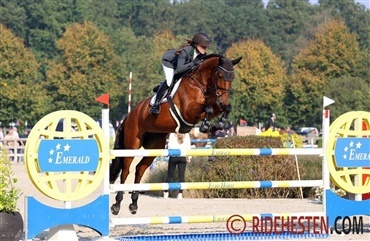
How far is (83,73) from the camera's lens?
6141 centimetres

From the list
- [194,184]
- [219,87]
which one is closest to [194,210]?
[219,87]

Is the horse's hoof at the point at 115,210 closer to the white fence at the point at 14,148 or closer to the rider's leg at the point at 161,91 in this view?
the rider's leg at the point at 161,91

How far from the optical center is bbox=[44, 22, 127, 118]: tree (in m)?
59.3

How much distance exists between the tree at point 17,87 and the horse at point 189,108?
4214 centimetres

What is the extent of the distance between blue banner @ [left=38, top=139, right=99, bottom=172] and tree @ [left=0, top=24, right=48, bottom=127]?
44285 millimetres

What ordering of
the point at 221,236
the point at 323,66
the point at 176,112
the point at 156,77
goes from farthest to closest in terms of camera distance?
the point at 323,66
the point at 156,77
the point at 176,112
the point at 221,236

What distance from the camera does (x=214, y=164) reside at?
16328 mm

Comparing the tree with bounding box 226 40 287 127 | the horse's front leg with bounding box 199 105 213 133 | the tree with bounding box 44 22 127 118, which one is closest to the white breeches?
the horse's front leg with bounding box 199 105 213 133

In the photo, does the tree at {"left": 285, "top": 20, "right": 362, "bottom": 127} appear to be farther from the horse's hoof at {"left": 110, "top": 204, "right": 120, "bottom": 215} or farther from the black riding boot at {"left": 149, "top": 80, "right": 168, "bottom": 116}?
the horse's hoof at {"left": 110, "top": 204, "right": 120, "bottom": 215}

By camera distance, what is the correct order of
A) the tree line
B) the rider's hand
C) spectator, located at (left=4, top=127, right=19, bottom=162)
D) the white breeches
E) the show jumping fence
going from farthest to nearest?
the tree line
spectator, located at (left=4, top=127, right=19, bottom=162)
the white breeches
the rider's hand
the show jumping fence

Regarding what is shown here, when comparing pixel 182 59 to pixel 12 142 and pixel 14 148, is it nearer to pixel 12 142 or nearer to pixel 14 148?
pixel 14 148

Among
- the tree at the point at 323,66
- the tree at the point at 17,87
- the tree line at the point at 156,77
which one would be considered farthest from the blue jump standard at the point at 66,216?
the tree at the point at 323,66

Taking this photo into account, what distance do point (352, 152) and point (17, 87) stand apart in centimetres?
4523

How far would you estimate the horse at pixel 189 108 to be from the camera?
416 inches
